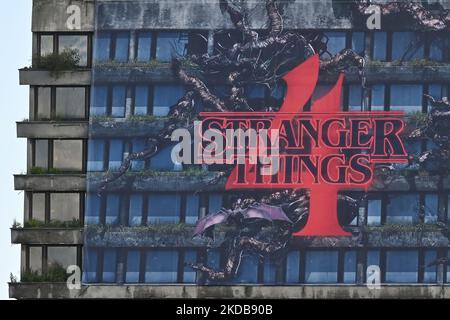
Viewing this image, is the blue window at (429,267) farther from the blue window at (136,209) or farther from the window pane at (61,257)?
the window pane at (61,257)

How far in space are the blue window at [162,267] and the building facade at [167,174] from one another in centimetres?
7

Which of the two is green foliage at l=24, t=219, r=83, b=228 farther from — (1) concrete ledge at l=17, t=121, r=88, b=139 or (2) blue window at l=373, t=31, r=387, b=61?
(2) blue window at l=373, t=31, r=387, b=61

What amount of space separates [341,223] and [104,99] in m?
18.6

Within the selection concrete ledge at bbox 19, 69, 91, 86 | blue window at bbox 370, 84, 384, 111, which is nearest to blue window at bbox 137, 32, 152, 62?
concrete ledge at bbox 19, 69, 91, 86

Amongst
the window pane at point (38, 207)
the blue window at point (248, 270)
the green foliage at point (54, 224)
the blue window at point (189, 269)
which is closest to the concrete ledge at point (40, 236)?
the green foliage at point (54, 224)

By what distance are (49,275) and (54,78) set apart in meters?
13.7

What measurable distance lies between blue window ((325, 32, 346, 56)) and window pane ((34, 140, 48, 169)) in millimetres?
20769

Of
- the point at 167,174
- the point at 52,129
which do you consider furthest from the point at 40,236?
the point at 167,174

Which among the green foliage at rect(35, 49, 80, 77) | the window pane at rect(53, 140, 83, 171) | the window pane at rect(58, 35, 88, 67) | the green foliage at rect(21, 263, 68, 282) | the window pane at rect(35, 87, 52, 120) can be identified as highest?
the window pane at rect(58, 35, 88, 67)

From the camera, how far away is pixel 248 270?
16412 cm

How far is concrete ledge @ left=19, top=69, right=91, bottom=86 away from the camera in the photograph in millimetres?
163625

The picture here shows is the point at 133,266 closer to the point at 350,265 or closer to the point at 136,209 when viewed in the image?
the point at 136,209
